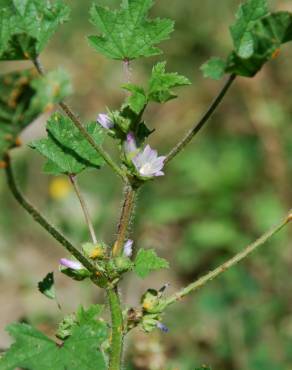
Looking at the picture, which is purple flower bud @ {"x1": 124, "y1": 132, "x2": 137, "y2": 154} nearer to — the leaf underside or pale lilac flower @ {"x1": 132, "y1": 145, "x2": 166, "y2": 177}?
pale lilac flower @ {"x1": 132, "y1": 145, "x2": 166, "y2": 177}

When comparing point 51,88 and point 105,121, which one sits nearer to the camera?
point 51,88

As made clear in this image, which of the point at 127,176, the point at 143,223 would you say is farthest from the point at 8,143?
the point at 143,223

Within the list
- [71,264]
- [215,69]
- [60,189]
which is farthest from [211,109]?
[60,189]

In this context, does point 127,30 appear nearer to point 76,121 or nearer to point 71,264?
point 76,121

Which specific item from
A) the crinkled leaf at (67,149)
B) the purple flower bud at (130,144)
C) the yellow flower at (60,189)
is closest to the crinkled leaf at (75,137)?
the crinkled leaf at (67,149)

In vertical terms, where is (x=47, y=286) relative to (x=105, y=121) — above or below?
below

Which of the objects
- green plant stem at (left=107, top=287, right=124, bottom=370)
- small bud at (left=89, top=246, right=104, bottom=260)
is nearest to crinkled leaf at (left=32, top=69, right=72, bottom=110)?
small bud at (left=89, top=246, right=104, bottom=260)

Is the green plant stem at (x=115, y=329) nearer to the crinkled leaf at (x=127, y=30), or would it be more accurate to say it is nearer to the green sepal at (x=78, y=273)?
the green sepal at (x=78, y=273)

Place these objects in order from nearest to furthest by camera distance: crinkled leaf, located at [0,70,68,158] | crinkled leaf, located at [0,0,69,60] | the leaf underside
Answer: crinkled leaf, located at [0,70,68,158] → the leaf underside → crinkled leaf, located at [0,0,69,60]

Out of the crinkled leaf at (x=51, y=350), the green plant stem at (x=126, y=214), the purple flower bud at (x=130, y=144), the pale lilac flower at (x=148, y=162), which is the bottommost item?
the crinkled leaf at (x=51, y=350)
